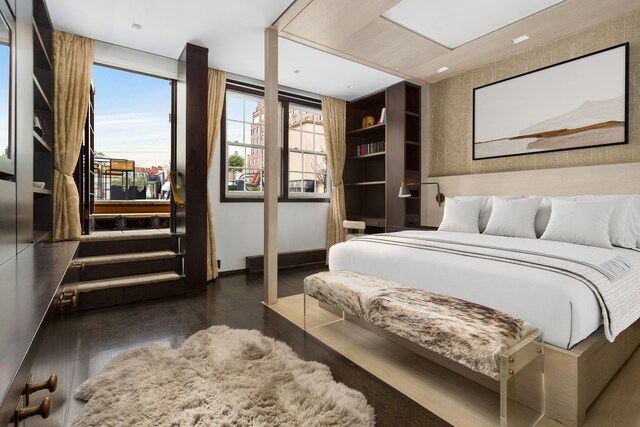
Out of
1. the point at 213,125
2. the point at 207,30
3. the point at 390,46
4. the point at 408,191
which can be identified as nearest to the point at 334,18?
the point at 390,46

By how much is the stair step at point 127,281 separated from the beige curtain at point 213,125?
538 millimetres

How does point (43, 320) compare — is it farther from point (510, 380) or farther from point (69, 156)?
point (69, 156)

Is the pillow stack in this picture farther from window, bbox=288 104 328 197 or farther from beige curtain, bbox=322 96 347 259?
window, bbox=288 104 328 197

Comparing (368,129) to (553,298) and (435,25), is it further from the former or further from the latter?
(553,298)

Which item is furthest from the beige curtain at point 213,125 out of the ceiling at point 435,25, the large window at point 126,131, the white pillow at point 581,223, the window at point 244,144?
the white pillow at point 581,223

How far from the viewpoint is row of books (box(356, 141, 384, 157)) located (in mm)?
5258

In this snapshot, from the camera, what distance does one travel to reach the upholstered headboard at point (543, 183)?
2945 mm

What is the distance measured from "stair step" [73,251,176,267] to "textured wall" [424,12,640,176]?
3666mm

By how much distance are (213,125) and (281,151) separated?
1245 mm

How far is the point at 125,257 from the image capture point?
3.39 metres

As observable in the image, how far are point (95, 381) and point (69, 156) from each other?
2430 mm

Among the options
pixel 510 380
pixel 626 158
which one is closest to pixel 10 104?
pixel 510 380

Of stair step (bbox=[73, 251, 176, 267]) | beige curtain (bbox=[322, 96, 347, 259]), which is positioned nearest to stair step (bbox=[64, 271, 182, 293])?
stair step (bbox=[73, 251, 176, 267])

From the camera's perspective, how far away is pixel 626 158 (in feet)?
9.87
